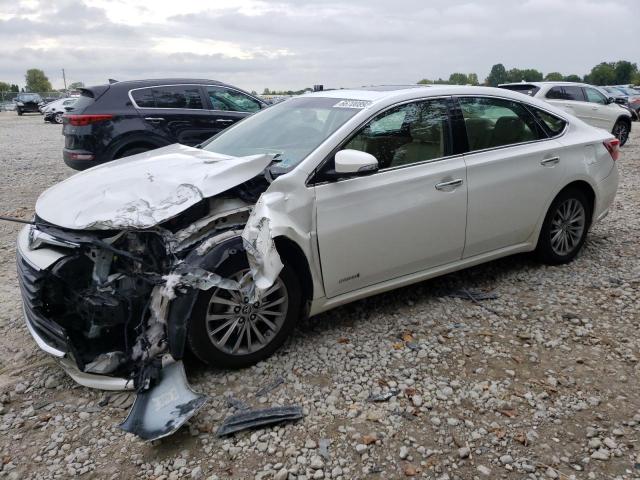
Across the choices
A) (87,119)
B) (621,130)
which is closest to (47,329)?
(87,119)

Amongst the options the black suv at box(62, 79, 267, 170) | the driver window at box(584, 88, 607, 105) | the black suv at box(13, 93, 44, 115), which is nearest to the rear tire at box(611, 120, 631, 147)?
the driver window at box(584, 88, 607, 105)

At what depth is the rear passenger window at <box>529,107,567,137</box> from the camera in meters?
4.57

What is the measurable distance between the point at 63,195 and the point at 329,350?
6.61 ft

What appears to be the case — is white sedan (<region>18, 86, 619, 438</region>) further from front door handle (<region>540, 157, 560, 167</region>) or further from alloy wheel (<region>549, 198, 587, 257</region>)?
alloy wheel (<region>549, 198, 587, 257</region>)

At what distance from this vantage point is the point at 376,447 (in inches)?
104

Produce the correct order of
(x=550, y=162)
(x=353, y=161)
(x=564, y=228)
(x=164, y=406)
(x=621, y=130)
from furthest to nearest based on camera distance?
1. (x=621, y=130)
2. (x=564, y=228)
3. (x=550, y=162)
4. (x=353, y=161)
5. (x=164, y=406)

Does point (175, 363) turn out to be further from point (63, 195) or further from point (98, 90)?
point (98, 90)

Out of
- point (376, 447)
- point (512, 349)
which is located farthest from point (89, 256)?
point (512, 349)

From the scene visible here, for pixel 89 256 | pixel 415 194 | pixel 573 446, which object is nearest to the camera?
pixel 573 446

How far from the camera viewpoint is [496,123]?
14.0 ft

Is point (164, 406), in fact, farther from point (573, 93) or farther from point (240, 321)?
point (573, 93)

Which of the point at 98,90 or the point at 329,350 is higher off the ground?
the point at 98,90

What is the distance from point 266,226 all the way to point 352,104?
1300 millimetres

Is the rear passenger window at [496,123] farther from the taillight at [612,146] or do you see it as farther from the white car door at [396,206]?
the taillight at [612,146]
